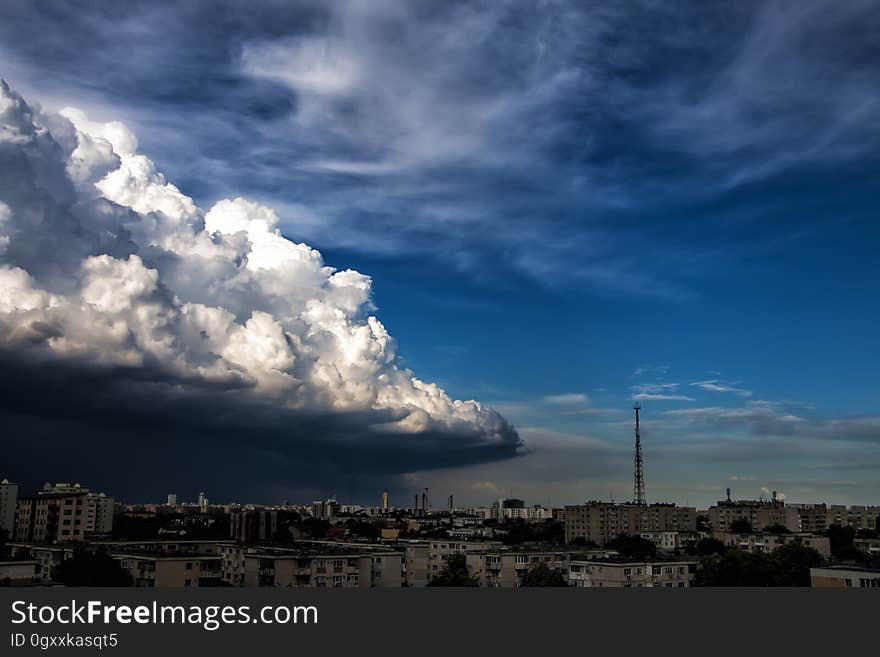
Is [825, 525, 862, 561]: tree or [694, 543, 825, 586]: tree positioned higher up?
[694, 543, 825, 586]: tree

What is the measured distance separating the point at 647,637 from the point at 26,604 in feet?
64.0

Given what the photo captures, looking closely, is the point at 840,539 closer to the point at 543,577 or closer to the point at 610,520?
the point at 610,520

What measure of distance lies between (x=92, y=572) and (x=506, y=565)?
25.0m

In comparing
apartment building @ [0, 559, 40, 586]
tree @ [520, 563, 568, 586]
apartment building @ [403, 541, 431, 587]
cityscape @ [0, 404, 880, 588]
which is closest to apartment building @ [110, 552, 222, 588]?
cityscape @ [0, 404, 880, 588]

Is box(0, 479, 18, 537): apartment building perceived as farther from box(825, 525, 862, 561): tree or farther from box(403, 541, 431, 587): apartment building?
box(825, 525, 862, 561): tree

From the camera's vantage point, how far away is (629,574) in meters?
44.1

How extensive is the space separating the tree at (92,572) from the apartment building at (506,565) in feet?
71.9

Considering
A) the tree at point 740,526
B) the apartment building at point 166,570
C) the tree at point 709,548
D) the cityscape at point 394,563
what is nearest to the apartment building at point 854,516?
the tree at point 740,526

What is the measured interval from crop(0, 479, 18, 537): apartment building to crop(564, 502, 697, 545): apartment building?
2760 inches

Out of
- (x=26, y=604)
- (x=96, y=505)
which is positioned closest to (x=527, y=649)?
(x=26, y=604)

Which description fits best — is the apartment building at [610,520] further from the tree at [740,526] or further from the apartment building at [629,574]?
the apartment building at [629,574]

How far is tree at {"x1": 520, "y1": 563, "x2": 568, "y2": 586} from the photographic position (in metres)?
46.3

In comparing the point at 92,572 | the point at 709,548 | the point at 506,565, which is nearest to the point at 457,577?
the point at 506,565

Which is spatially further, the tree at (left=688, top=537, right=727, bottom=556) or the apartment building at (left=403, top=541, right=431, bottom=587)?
the tree at (left=688, top=537, right=727, bottom=556)
